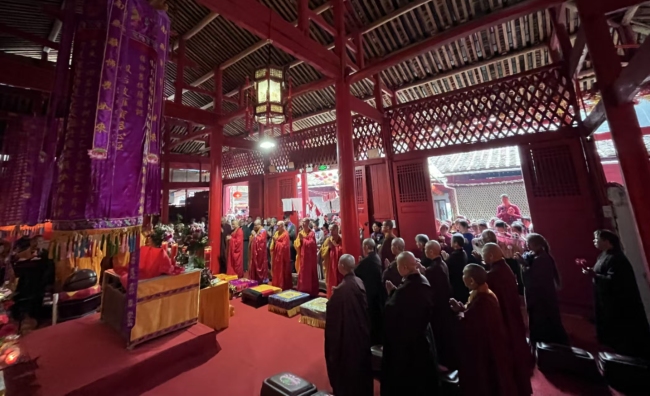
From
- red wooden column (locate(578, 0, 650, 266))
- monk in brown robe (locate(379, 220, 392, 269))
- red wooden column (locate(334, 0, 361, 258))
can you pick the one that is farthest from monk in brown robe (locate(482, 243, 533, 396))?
red wooden column (locate(334, 0, 361, 258))

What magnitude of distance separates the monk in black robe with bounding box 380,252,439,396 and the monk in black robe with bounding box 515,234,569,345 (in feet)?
5.58

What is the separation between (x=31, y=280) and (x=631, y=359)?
761cm

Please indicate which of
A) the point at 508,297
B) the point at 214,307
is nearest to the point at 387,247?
the point at 508,297

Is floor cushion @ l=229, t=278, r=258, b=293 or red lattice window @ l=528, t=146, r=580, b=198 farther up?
red lattice window @ l=528, t=146, r=580, b=198

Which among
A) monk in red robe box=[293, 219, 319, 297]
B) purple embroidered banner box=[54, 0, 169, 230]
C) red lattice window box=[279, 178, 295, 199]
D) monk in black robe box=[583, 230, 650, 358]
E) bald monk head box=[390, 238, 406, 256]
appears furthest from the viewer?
red lattice window box=[279, 178, 295, 199]

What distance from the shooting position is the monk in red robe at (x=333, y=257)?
15.7 ft

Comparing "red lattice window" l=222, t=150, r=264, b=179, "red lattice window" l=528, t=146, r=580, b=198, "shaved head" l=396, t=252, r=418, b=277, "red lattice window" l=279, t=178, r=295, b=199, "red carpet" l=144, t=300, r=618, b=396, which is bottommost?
"red carpet" l=144, t=300, r=618, b=396

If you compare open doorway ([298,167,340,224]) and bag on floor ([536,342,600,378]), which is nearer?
bag on floor ([536,342,600,378])

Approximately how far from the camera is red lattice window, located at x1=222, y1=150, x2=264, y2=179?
851 cm

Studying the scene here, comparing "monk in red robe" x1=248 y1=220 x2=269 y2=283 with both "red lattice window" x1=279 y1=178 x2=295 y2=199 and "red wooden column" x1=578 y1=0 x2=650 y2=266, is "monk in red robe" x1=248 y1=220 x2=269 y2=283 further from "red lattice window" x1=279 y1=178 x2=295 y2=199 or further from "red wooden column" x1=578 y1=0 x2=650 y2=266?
"red wooden column" x1=578 y1=0 x2=650 y2=266

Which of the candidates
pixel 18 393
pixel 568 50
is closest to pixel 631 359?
pixel 568 50

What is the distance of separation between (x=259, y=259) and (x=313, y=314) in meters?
2.81

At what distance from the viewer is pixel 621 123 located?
2309mm

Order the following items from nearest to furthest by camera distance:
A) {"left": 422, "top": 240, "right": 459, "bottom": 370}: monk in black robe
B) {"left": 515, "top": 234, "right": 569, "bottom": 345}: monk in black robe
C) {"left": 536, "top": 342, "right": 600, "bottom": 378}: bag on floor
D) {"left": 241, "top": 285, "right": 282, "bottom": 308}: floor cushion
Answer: {"left": 536, "top": 342, "right": 600, "bottom": 378}: bag on floor, {"left": 422, "top": 240, "right": 459, "bottom": 370}: monk in black robe, {"left": 515, "top": 234, "right": 569, "bottom": 345}: monk in black robe, {"left": 241, "top": 285, "right": 282, "bottom": 308}: floor cushion
